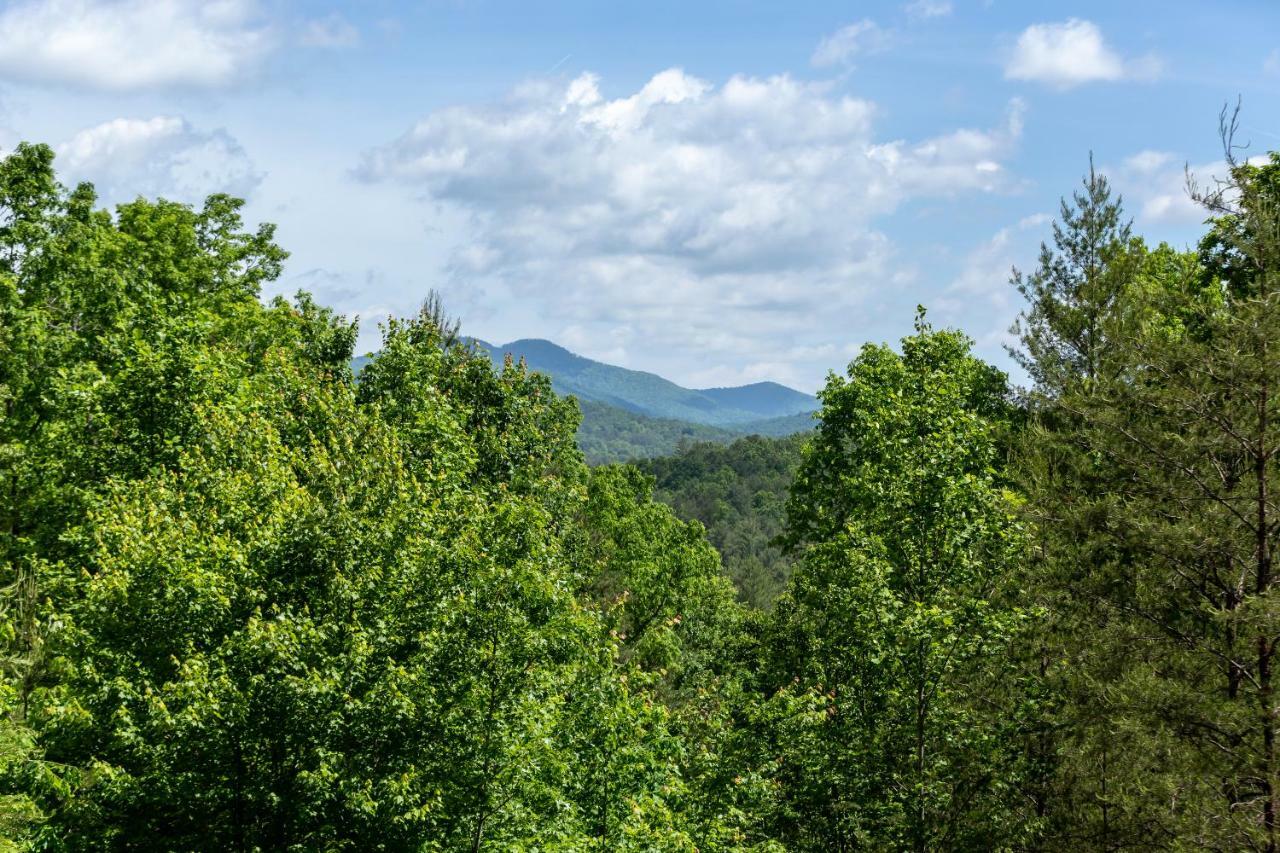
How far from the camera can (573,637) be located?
52.1ft

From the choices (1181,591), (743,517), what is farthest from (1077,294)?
(743,517)

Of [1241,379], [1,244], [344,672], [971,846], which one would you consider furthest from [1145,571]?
[1,244]

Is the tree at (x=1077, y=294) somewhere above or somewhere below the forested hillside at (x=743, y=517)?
above

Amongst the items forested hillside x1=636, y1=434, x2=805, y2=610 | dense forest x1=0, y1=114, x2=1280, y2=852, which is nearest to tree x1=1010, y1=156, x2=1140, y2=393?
dense forest x1=0, y1=114, x2=1280, y2=852

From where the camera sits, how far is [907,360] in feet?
97.6

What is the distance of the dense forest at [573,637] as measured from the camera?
1190 cm

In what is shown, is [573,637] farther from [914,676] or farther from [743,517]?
[743,517]

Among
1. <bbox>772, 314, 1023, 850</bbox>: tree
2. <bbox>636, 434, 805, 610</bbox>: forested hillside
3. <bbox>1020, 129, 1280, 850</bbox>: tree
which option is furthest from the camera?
<bbox>636, 434, 805, 610</bbox>: forested hillside

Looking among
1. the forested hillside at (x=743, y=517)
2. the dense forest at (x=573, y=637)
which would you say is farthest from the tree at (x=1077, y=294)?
the forested hillside at (x=743, y=517)

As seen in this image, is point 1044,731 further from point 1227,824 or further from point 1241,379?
point 1241,379

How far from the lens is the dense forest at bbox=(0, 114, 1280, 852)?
11.9 m

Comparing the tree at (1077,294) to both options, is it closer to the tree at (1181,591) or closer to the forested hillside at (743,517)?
the tree at (1181,591)

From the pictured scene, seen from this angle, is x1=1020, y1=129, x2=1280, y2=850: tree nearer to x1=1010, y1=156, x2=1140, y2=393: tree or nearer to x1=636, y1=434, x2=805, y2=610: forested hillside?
x1=1010, y1=156, x2=1140, y2=393: tree

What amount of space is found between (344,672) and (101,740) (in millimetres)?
4148
